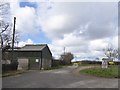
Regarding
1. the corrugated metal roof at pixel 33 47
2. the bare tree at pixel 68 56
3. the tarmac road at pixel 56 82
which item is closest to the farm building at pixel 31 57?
the corrugated metal roof at pixel 33 47

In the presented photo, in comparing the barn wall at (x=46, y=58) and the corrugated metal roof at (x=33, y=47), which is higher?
the corrugated metal roof at (x=33, y=47)

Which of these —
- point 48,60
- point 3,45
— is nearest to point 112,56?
point 48,60

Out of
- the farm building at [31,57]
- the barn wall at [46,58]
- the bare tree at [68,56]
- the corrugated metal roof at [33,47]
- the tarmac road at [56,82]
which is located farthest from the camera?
the bare tree at [68,56]

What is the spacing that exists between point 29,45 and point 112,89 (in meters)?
43.3

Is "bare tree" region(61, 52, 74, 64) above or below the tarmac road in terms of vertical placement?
above

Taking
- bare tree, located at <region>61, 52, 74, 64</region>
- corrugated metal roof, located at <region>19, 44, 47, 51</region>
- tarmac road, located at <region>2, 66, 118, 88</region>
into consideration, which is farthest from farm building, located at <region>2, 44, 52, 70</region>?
bare tree, located at <region>61, 52, 74, 64</region>

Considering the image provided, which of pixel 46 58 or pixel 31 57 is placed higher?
pixel 31 57

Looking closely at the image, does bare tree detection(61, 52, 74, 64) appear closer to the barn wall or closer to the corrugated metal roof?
the barn wall

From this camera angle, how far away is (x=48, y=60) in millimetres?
61531

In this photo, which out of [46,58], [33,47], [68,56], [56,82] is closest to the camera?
[56,82]

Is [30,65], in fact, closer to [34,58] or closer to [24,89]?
[34,58]

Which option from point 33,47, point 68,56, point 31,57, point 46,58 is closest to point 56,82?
point 31,57

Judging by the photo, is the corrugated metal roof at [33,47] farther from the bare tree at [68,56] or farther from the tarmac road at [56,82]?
the bare tree at [68,56]

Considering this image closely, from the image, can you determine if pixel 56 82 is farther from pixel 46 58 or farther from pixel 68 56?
pixel 68 56
